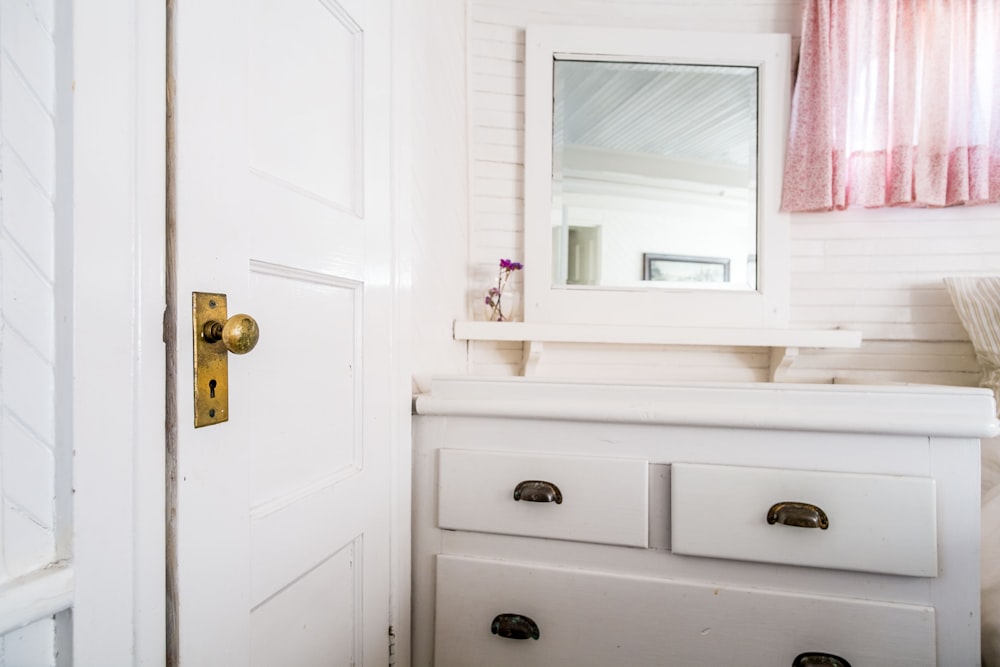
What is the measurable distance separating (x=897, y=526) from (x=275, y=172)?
1.17 meters

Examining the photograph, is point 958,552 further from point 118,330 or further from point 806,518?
point 118,330

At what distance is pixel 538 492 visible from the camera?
1.01m

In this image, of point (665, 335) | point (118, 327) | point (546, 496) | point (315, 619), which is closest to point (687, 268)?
point (665, 335)

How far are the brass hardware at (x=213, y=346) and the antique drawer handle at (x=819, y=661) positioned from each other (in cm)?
105

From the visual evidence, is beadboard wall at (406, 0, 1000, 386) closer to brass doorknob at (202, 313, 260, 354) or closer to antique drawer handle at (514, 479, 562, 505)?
antique drawer handle at (514, 479, 562, 505)

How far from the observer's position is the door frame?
0.42m

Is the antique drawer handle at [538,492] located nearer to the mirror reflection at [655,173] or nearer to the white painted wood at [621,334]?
the white painted wood at [621,334]

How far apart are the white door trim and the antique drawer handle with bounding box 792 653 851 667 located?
101 cm

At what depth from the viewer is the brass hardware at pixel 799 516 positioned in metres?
0.89

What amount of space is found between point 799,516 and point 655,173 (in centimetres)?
106

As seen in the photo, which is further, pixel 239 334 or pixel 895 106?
pixel 895 106

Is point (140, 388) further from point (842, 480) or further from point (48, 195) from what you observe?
point (842, 480)

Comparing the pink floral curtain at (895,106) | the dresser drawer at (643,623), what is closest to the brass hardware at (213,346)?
the dresser drawer at (643,623)

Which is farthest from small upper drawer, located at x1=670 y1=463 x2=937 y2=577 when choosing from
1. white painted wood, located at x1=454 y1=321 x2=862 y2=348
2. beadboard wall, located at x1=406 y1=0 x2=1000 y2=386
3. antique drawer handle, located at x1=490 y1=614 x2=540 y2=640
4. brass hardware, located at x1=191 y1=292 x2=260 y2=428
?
brass hardware, located at x1=191 y1=292 x2=260 y2=428
